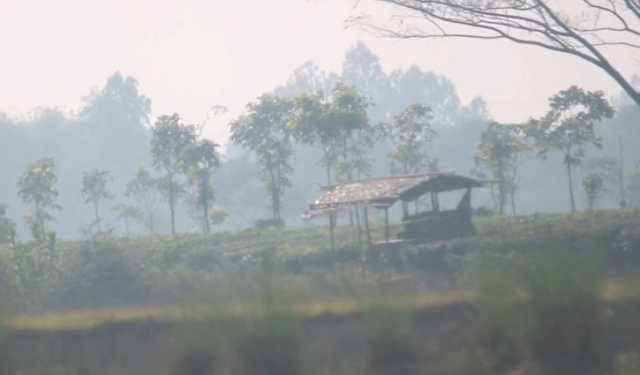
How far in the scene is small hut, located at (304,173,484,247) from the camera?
2358 centimetres

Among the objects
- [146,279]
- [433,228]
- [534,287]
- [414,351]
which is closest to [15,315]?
[414,351]

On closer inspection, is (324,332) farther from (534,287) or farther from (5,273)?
(5,273)

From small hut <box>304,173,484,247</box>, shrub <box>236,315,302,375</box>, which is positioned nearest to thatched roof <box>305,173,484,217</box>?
small hut <box>304,173,484,247</box>

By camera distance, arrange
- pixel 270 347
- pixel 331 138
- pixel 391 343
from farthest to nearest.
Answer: pixel 331 138
pixel 391 343
pixel 270 347

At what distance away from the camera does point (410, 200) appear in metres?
24.5

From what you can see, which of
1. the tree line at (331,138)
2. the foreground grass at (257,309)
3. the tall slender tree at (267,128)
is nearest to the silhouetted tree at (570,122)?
the tree line at (331,138)

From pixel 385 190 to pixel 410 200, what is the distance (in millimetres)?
1022

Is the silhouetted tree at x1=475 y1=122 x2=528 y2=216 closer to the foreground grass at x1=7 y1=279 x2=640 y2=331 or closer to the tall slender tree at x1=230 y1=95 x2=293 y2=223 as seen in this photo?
the tall slender tree at x1=230 y1=95 x2=293 y2=223

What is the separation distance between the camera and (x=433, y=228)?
A: 2477 centimetres

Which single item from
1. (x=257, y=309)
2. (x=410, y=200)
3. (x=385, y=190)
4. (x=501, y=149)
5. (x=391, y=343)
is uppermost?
(x=501, y=149)

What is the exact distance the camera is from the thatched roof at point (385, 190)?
2336cm

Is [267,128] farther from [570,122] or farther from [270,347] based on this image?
[270,347]

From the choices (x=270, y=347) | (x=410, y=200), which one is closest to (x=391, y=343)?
(x=270, y=347)

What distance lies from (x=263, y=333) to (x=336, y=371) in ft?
2.74
